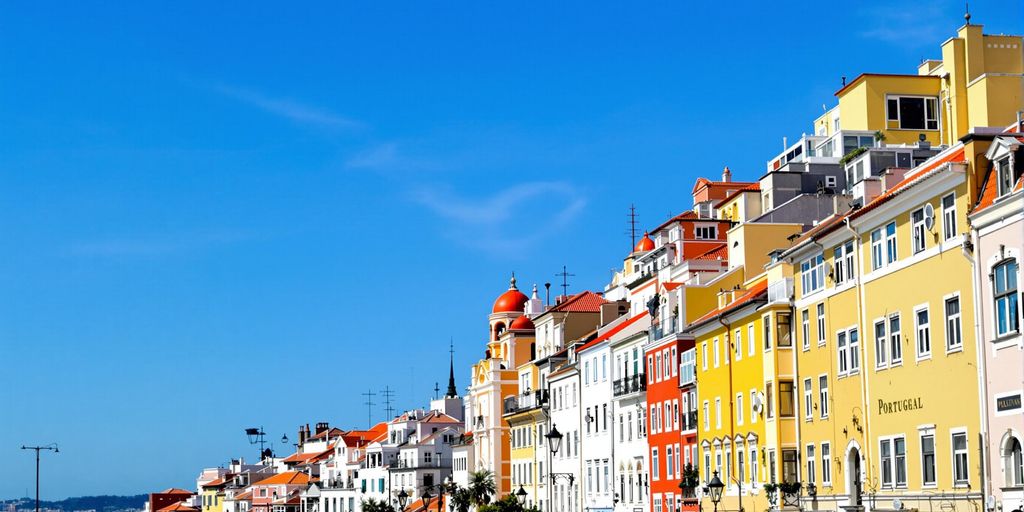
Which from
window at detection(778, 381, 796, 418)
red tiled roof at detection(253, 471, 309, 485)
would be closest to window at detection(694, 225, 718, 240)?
window at detection(778, 381, 796, 418)

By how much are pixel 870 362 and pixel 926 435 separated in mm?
4124

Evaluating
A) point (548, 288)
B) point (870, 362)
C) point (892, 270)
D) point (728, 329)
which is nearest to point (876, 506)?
point (870, 362)

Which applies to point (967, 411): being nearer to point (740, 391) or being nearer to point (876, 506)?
point (876, 506)

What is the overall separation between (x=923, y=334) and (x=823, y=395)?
897cm

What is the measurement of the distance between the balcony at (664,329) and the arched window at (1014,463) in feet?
93.5

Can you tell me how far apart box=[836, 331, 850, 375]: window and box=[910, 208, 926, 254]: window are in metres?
6.48

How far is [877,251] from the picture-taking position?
141ft

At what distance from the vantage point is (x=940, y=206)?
3838cm

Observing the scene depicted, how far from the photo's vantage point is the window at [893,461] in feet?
137

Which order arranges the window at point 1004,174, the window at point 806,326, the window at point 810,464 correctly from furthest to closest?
the window at point 810,464
the window at point 806,326
the window at point 1004,174

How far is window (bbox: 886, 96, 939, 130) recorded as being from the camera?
7512 cm

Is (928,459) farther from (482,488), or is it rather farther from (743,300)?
(482,488)

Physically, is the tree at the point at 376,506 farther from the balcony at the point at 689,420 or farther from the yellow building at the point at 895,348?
A: the yellow building at the point at 895,348

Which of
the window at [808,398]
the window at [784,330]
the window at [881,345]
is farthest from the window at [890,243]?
the window at [784,330]
